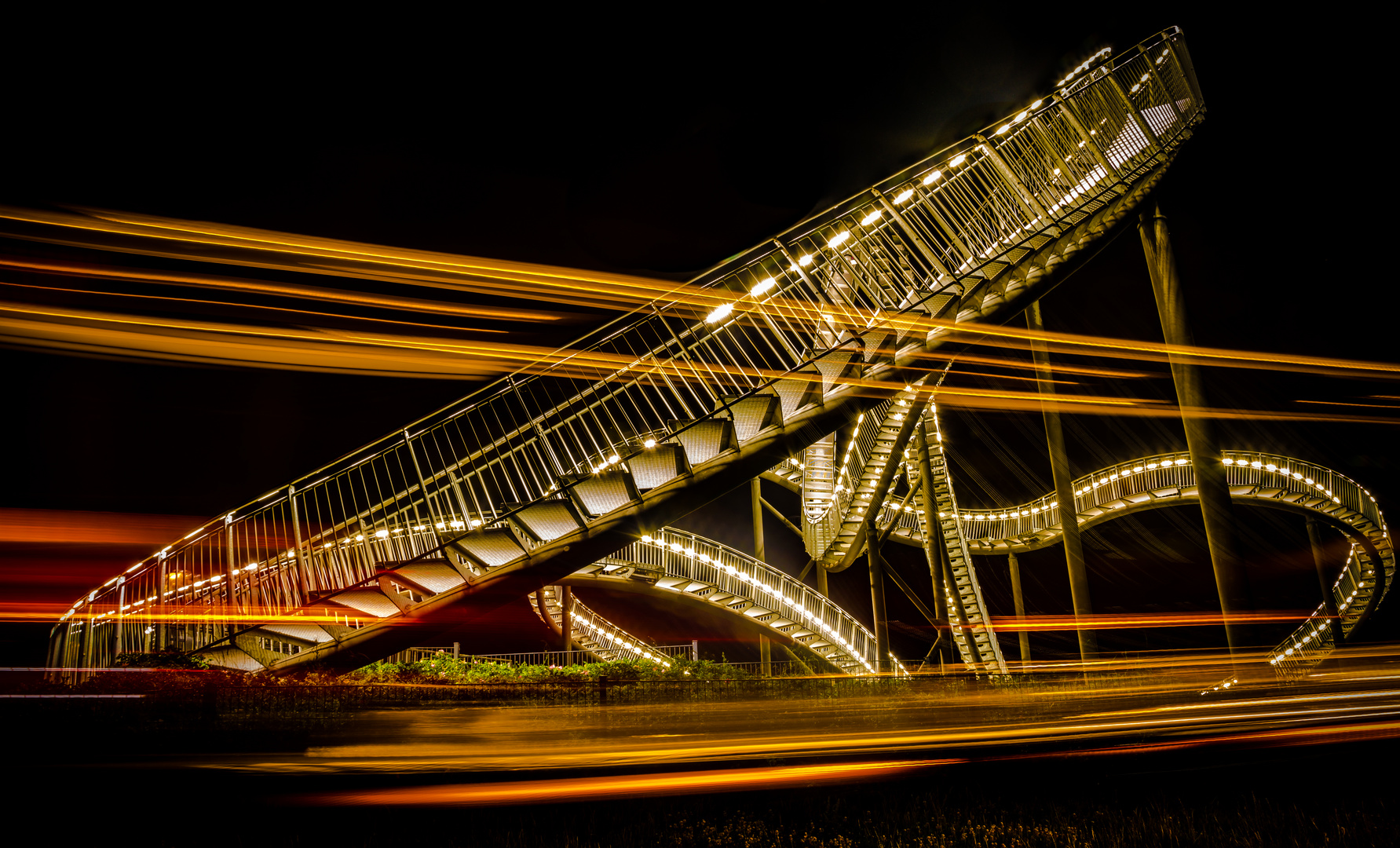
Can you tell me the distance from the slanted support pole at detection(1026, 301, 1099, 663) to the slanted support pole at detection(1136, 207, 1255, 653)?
2194 millimetres

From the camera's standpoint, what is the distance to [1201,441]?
1233 cm

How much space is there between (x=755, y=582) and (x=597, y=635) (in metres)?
6.77

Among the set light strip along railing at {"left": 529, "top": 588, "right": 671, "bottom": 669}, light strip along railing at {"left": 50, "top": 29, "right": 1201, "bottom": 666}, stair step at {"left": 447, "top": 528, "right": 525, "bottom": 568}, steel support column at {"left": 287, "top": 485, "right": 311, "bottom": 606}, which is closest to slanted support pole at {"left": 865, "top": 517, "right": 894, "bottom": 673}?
light strip along railing at {"left": 50, "top": 29, "right": 1201, "bottom": 666}

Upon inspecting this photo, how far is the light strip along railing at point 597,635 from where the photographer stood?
21750 millimetres

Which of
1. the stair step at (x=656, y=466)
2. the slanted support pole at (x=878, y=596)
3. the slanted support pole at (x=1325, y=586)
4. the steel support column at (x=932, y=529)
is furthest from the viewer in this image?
the slanted support pole at (x=1325, y=586)

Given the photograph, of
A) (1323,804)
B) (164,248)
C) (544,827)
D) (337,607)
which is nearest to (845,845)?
(544,827)

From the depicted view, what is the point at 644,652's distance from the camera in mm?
22562

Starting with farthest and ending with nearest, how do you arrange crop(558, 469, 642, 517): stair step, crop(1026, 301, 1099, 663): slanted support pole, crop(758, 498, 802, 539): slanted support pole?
crop(758, 498, 802, 539): slanted support pole → crop(1026, 301, 1099, 663): slanted support pole → crop(558, 469, 642, 517): stair step

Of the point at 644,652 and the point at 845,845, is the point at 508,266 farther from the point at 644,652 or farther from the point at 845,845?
the point at 644,652

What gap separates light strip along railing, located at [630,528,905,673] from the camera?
17.2 m

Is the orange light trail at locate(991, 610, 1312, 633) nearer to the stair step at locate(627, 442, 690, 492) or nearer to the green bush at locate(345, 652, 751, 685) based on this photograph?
the green bush at locate(345, 652, 751, 685)

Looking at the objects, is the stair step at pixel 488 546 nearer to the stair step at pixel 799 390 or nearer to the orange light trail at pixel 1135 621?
the stair step at pixel 799 390

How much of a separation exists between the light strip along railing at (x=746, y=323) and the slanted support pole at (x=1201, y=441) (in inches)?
65.7

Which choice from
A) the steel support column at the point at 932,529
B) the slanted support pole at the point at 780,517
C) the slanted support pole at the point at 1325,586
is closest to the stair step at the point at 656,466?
the steel support column at the point at 932,529
